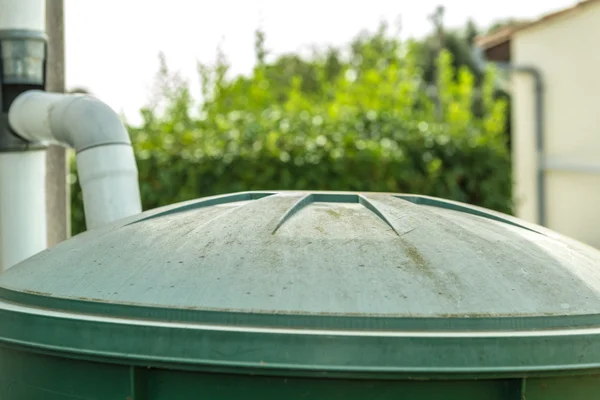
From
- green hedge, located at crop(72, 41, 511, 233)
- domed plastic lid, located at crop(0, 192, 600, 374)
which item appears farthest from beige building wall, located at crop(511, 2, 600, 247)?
domed plastic lid, located at crop(0, 192, 600, 374)

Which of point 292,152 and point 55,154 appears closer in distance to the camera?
point 55,154

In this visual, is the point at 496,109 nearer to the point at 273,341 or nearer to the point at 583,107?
the point at 583,107

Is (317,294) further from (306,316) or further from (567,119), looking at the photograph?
(567,119)

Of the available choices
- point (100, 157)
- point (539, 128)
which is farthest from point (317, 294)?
point (539, 128)

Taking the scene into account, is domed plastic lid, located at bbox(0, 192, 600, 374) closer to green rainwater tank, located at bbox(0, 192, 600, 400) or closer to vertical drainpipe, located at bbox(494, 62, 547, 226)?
green rainwater tank, located at bbox(0, 192, 600, 400)

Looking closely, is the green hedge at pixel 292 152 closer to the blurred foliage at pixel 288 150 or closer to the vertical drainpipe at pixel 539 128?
the blurred foliage at pixel 288 150

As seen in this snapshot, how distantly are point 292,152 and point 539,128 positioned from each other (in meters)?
6.41

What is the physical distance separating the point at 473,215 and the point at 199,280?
2.87 ft

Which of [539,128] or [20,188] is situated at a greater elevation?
[539,128]

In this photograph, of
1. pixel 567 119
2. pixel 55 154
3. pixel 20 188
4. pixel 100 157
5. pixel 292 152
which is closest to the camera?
pixel 100 157

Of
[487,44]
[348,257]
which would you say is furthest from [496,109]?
[348,257]

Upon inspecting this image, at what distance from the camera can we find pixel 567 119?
37.1 ft

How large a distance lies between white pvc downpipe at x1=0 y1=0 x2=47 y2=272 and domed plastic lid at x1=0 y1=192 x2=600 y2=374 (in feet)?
3.63

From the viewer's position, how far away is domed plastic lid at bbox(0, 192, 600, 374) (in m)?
1.83
